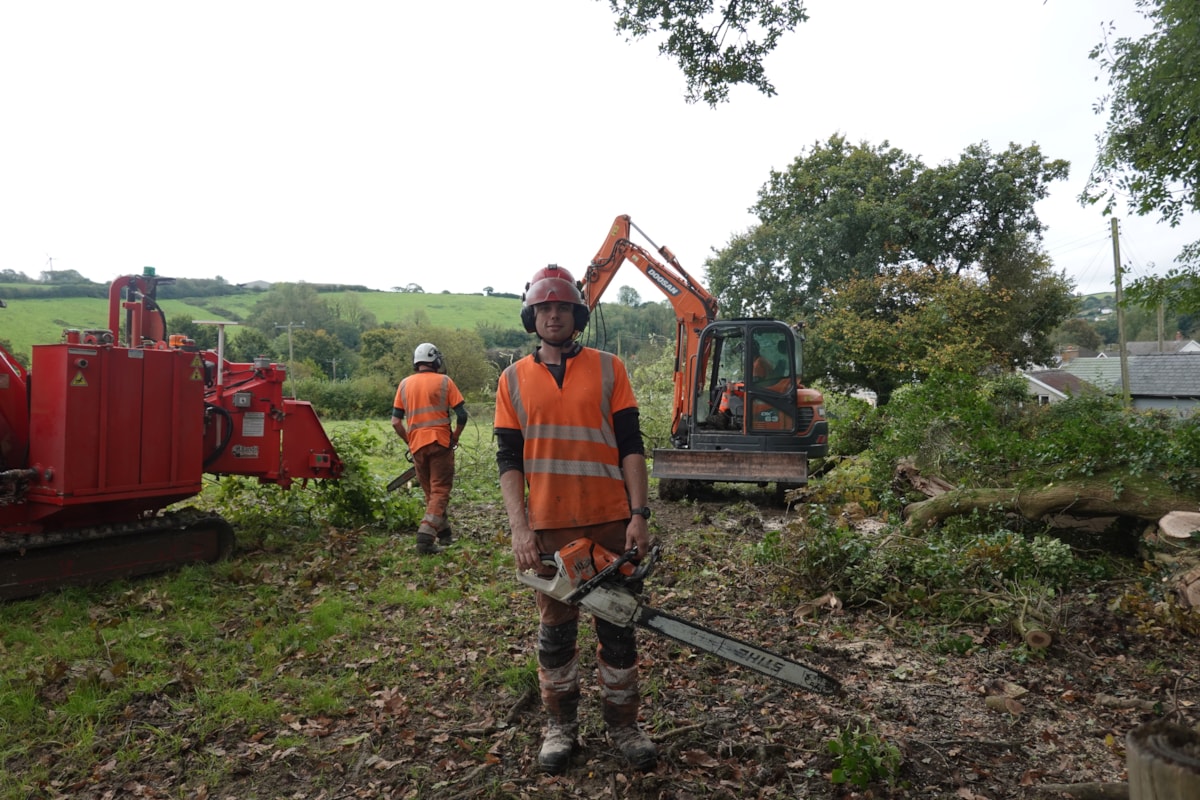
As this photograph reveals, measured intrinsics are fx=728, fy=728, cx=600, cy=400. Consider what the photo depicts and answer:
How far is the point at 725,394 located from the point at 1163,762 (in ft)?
29.7

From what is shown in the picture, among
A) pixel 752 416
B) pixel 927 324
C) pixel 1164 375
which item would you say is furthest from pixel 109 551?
pixel 1164 375

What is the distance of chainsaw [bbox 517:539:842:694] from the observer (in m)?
2.83

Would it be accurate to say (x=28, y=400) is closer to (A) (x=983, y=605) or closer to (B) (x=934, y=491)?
(A) (x=983, y=605)

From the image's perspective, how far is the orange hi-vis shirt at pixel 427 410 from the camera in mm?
6945

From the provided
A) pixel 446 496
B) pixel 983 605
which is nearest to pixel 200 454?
pixel 446 496

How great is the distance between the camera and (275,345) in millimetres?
33469

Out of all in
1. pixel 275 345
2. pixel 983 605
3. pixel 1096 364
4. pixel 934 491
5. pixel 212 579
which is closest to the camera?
pixel 983 605

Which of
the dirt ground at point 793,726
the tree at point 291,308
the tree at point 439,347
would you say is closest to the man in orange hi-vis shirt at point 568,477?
the dirt ground at point 793,726

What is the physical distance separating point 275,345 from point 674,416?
27914 mm

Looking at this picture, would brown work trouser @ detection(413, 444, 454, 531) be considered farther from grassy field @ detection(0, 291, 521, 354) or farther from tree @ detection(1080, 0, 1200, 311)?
tree @ detection(1080, 0, 1200, 311)

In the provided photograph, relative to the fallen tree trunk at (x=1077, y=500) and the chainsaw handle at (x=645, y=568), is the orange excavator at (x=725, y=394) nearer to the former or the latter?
the fallen tree trunk at (x=1077, y=500)

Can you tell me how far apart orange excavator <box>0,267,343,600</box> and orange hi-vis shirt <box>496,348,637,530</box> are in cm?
401

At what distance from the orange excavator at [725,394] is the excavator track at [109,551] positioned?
511 cm

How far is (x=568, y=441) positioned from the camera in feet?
10.2
